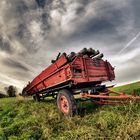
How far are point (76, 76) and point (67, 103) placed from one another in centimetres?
106

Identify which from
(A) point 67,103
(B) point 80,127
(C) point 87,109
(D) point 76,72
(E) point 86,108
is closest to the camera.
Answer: (B) point 80,127

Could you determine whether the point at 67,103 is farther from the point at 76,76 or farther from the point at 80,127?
the point at 80,127

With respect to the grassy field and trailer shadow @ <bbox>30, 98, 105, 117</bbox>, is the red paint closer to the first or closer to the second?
trailer shadow @ <bbox>30, 98, 105, 117</bbox>

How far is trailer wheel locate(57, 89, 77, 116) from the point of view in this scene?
8375mm

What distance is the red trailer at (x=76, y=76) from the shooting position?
8586 millimetres

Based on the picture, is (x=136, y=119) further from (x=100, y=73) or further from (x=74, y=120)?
(x=100, y=73)

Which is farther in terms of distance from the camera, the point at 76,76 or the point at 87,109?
the point at 87,109

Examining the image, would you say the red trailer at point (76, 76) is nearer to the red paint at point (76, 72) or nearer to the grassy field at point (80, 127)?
the red paint at point (76, 72)

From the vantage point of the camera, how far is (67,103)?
8.59 metres

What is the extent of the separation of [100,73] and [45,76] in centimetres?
255

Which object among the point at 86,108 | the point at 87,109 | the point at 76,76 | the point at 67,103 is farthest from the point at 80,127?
the point at 86,108

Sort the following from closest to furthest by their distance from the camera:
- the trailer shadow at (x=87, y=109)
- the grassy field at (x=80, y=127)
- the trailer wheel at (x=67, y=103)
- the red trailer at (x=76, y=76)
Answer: the grassy field at (x=80, y=127) < the trailer wheel at (x=67, y=103) < the red trailer at (x=76, y=76) < the trailer shadow at (x=87, y=109)

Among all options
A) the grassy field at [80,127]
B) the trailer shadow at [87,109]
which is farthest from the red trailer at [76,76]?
the grassy field at [80,127]

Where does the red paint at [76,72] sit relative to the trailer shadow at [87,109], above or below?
above
